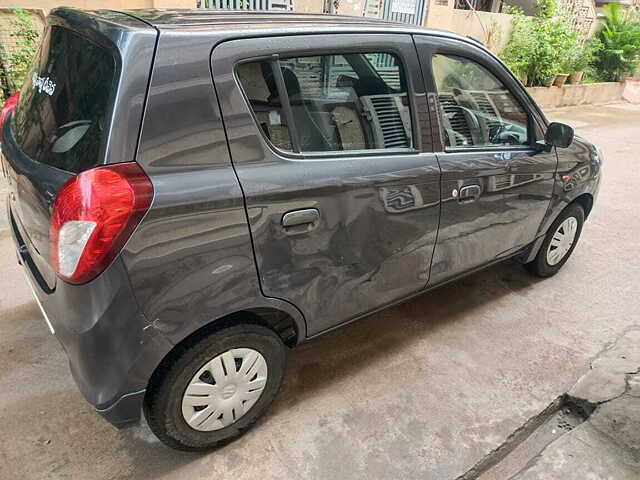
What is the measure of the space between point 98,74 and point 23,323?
5.84 ft

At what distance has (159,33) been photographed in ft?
4.86

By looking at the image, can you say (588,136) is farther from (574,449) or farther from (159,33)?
(159,33)

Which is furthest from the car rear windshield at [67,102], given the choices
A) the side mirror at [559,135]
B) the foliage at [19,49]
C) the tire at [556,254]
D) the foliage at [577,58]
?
the foliage at [577,58]

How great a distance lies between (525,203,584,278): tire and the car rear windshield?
286 cm

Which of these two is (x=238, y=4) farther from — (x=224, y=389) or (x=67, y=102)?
(x=224, y=389)

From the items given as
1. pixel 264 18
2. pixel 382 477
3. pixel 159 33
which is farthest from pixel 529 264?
pixel 159 33

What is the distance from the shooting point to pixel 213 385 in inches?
71.9

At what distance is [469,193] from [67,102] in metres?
1.85

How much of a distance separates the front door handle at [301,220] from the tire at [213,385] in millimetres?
433

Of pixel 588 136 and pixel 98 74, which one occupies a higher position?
pixel 98 74

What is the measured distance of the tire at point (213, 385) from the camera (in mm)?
1713

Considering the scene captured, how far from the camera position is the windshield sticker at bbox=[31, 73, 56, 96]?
A: 1721 mm

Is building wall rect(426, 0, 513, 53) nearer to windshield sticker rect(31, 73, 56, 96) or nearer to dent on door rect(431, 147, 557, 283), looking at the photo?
dent on door rect(431, 147, 557, 283)

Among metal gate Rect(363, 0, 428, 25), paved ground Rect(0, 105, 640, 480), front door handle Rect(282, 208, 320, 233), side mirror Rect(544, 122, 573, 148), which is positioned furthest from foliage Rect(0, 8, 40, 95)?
side mirror Rect(544, 122, 573, 148)
